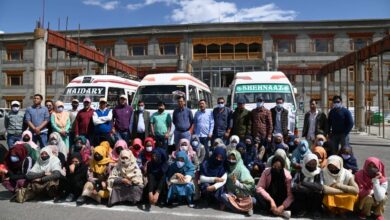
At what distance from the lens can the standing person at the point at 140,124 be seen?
329 inches

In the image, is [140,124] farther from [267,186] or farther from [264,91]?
[264,91]

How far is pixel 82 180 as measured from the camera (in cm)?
644

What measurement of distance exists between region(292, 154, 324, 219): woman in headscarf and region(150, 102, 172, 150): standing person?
3.46 metres

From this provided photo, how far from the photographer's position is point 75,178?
6430mm

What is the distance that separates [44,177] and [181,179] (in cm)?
263

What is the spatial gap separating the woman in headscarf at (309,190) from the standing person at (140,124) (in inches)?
159

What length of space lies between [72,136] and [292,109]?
636cm

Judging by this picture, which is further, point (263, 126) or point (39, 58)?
point (39, 58)

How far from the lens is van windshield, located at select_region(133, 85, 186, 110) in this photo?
10062 mm

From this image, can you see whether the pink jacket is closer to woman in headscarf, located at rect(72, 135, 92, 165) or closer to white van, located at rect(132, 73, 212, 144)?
woman in headscarf, located at rect(72, 135, 92, 165)

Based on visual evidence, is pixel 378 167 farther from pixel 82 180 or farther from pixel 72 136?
pixel 72 136

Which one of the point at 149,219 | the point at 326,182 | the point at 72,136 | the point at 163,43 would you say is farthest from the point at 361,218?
the point at 163,43

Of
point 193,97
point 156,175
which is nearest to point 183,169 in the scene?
point 156,175

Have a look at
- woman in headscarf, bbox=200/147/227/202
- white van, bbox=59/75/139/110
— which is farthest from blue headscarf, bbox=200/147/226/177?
white van, bbox=59/75/139/110
